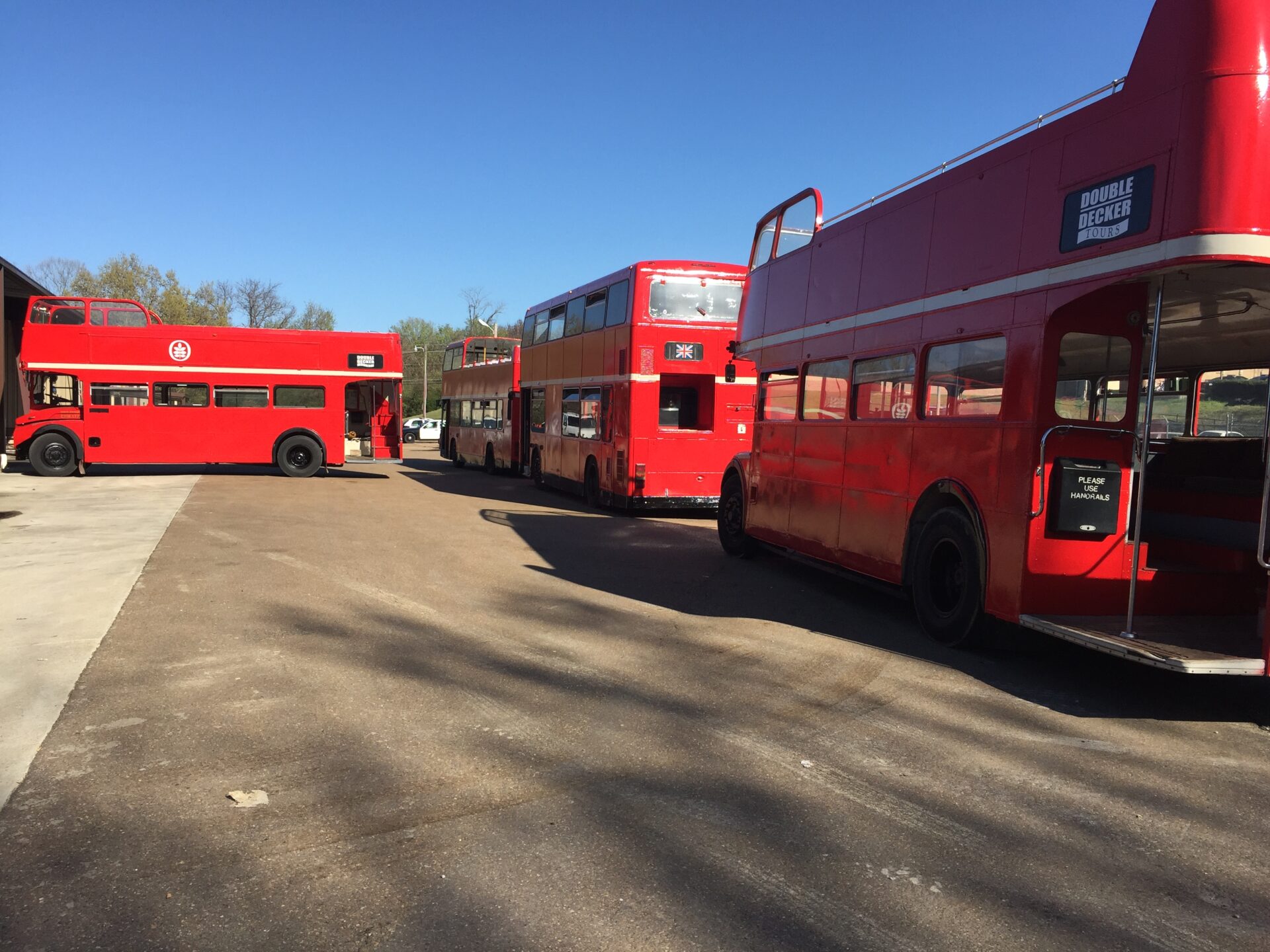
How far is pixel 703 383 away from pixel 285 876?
1286cm

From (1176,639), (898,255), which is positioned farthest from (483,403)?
(1176,639)

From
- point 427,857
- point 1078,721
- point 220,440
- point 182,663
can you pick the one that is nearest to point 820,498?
point 1078,721

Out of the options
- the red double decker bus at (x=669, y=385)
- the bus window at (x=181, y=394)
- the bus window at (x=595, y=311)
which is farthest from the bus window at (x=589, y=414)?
the bus window at (x=181, y=394)

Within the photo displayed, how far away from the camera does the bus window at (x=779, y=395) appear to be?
9.70 meters

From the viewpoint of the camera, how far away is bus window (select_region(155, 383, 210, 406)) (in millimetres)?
21609

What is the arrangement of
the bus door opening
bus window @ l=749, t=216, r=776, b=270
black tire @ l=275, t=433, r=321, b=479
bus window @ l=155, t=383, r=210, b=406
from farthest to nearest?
the bus door opening → black tire @ l=275, t=433, r=321, b=479 → bus window @ l=155, t=383, r=210, b=406 → bus window @ l=749, t=216, r=776, b=270

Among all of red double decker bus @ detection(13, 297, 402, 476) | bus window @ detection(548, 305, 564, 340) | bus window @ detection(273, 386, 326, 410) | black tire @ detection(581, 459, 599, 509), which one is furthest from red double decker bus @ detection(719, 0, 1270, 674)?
bus window @ detection(273, 386, 326, 410)

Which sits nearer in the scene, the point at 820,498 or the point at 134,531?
the point at 820,498

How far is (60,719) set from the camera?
4867 mm

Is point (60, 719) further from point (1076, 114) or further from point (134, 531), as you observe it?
point (134, 531)

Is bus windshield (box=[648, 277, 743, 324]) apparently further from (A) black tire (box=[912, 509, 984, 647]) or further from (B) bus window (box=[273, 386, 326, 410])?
(B) bus window (box=[273, 386, 326, 410])

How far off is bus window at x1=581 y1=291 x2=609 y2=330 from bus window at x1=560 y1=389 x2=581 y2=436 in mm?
1451

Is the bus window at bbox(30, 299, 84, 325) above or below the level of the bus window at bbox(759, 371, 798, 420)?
above

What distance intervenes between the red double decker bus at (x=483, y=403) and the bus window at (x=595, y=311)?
20.5 feet
